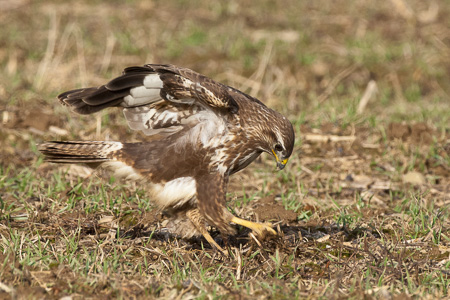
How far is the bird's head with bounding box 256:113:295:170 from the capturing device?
16.3 feet

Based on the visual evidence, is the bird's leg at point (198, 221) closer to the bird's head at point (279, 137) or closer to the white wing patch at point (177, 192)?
the white wing patch at point (177, 192)

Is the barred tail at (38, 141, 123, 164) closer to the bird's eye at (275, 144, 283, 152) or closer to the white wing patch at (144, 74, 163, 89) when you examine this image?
the white wing patch at (144, 74, 163, 89)

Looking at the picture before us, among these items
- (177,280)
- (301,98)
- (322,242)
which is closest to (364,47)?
(301,98)

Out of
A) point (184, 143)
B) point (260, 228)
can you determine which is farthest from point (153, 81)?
point (260, 228)

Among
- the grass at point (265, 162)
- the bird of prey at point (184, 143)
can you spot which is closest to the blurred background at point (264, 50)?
the grass at point (265, 162)

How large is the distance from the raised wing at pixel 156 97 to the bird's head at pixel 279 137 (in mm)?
319

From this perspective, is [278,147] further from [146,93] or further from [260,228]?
[146,93]

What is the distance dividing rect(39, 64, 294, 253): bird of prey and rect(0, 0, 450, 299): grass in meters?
0.31

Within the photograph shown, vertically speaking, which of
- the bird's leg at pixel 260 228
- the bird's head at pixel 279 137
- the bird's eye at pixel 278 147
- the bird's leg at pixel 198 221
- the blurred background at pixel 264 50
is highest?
the bird's head at pixel 279 137

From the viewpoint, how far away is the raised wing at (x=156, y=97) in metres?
4.71

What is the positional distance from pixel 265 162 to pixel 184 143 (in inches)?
80.3

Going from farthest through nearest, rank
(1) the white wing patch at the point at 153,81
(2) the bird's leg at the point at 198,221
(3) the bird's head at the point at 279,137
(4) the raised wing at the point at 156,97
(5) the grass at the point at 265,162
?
1. (2) the bird's leg at the point at 198,221
2. (3) the bird's head at the point at 279,137
3. (1) the white wing patch at the point at 153,81
4. (4) the raised wing at the point at 156,97
5. (5) the grass at the point at 265,162

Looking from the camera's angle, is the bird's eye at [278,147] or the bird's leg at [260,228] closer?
the bird's leg at [260,228]

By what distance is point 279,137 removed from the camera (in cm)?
496
